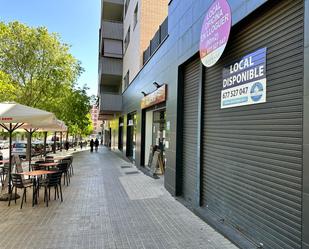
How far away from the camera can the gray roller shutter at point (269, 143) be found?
359cm

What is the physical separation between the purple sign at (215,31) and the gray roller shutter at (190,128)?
1149 mm

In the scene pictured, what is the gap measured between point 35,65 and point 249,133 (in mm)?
18445

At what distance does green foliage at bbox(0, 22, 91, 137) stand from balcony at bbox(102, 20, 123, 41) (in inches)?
249

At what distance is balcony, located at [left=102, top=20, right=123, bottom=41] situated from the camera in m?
27.0

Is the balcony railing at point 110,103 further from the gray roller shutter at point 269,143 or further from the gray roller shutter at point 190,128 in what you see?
the gray roller shutter at point 269,143

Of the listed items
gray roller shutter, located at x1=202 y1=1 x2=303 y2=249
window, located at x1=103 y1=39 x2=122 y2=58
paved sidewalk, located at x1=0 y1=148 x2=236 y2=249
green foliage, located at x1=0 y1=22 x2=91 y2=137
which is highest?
window, located at x1=103 y1=39 x2=122 y2=58

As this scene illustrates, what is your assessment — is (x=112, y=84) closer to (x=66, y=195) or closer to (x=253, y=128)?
(x=66, y=195)

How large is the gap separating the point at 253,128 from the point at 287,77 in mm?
1053

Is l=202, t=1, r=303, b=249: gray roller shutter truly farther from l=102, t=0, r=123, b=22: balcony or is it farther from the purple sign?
l=102, t=0, r=123, b=22: balcony

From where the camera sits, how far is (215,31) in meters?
5.52

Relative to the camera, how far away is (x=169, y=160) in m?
8.98

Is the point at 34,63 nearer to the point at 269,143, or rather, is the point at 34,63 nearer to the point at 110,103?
the point at 110,103

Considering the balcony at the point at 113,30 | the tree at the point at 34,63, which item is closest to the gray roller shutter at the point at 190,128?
the tree at the point at 34,63

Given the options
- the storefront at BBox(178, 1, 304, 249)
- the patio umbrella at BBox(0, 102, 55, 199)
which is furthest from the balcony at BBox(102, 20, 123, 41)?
the storefront at BBox(178, 1, 304, 249)
